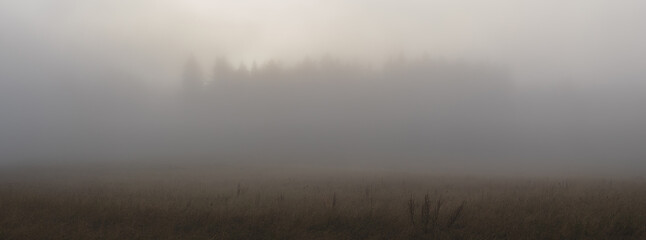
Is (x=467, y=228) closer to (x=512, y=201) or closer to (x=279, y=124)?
(x=512, y=201)

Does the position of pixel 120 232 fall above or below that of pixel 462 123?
below

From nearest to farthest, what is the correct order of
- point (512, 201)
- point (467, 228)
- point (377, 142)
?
point (467, 228) → point (512, 201) → point (377, 142)

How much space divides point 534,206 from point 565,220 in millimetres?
2502

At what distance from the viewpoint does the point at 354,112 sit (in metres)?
97.7

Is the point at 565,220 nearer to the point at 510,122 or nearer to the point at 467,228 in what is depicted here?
the point at 467,228

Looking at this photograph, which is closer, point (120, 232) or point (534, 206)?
point (120, 232)

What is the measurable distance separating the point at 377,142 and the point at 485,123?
3405cm

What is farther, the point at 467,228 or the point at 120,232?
the point at 467,228

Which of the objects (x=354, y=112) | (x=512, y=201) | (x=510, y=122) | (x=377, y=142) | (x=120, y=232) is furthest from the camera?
(x=510, y=122)

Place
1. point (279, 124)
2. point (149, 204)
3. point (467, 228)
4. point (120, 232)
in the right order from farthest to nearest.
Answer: point (279, 124) < point (149, 204) < point (467, 228) < point (120, 232)

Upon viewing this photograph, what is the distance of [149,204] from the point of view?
39.3 feet

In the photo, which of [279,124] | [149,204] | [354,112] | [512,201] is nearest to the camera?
[149,204]

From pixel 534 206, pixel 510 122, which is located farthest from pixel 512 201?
pixel 510 122

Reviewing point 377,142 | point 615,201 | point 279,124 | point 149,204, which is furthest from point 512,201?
point 279,124
